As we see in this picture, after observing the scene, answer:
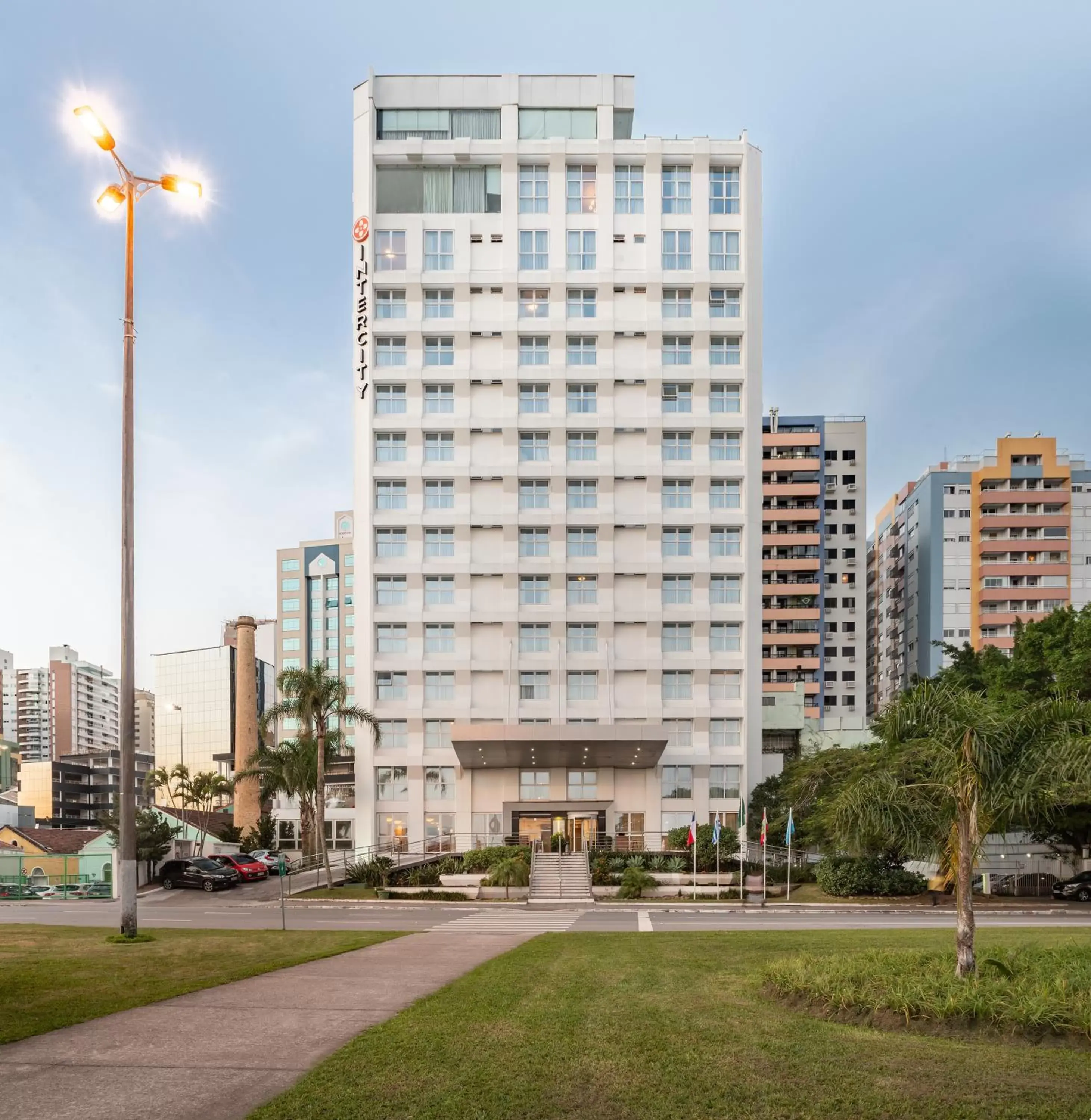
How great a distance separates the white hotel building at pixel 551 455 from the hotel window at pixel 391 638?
122 millimetres

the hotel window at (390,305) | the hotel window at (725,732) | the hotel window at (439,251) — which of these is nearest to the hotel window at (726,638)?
the hotel window at (725,732)

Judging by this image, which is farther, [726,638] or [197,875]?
[726,638]

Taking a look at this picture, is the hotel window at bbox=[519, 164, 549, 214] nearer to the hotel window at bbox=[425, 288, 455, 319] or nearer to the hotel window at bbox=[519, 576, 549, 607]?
the hotel window at bbox=[425, 288, 455, 319]

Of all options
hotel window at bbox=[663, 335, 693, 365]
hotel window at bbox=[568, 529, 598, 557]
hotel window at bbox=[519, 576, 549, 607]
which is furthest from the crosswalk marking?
hotel window at bbox=[663, 335, 693, 365]

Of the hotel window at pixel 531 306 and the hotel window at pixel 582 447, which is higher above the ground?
the hotel window at pixel 531 306

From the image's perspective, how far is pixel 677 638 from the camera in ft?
205

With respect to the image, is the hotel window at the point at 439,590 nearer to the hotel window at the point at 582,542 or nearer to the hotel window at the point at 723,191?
the hotel window at the point at 582,542

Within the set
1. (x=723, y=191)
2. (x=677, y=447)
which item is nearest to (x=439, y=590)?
(x=677, y=447)

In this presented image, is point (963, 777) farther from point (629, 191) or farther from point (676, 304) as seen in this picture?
point (629, 191)

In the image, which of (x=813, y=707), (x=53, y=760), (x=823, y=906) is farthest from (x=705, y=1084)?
(x=53, y=760)

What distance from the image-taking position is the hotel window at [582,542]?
206 ft

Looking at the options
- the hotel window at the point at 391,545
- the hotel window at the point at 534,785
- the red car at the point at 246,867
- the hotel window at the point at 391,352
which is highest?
the hotel window at the point at 391,352

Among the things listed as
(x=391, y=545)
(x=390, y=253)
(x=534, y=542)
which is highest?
(x=390, y=253)

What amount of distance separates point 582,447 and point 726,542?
11.8 m
